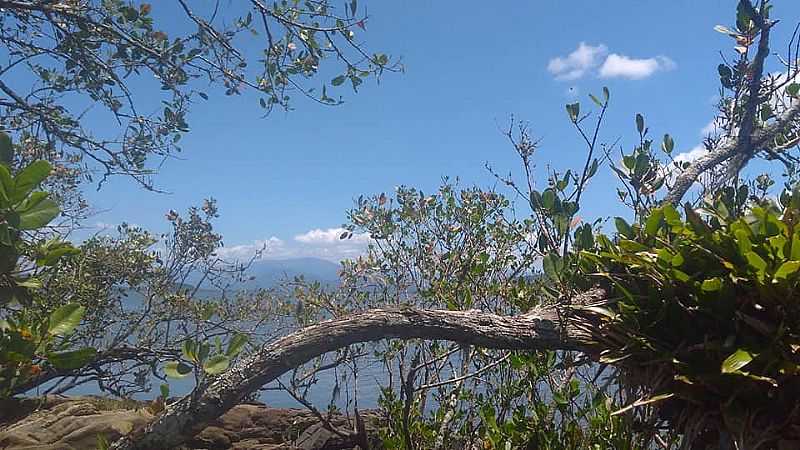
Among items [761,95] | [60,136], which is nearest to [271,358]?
[60,136]

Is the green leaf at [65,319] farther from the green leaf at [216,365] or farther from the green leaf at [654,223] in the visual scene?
the green leaf at [654,223]

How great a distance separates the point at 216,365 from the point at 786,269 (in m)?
1.39

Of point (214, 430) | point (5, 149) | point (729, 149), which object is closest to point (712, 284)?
point (5, 149)

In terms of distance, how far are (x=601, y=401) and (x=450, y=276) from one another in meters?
2.07

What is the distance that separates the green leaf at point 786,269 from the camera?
132 centimetres

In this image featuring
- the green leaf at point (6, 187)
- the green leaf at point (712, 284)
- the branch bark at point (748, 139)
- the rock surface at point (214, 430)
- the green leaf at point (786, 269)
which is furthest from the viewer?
the rock surface at point (214, 430)

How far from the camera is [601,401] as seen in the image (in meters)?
2.05

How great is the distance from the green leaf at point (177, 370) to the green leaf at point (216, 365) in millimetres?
89

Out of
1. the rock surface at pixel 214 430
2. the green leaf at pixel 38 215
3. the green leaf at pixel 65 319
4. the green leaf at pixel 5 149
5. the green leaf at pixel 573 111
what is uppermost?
the green leaf at pixel 573 111

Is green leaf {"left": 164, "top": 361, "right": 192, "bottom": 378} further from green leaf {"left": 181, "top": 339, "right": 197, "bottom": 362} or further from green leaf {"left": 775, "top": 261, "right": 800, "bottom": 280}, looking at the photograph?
green leaf {"left": 775, "top": 261, "right": 800, "bottom": 280}

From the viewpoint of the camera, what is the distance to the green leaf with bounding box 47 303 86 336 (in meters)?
1.52

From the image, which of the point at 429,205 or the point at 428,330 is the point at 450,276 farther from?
the point at 428,330

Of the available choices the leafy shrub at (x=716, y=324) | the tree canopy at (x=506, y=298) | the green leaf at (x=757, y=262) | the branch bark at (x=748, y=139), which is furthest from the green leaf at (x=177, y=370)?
the branch bark at (x=748, y=139)

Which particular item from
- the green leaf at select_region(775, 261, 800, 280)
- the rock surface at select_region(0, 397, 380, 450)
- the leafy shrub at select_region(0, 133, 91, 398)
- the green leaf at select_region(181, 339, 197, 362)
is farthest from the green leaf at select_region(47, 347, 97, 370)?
the rock surface at select_region(0, 397, 380, 450)
